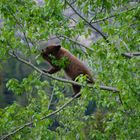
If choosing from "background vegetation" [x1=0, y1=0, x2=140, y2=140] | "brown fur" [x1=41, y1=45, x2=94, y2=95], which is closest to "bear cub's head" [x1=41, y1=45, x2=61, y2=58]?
"brown fur" [x1=41, y1=45, x2=94, y2=95]

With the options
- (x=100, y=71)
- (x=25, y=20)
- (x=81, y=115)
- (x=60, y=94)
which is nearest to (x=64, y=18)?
(x=25, y=20)

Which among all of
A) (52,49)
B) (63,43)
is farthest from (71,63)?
(63,43)

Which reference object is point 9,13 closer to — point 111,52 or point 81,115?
point 111,52

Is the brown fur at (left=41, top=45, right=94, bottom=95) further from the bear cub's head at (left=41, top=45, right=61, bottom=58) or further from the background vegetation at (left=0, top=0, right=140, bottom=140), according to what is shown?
the background vegetation at (left=0, top=0, right=140, bottom=140)

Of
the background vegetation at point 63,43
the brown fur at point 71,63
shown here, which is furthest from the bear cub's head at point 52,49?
the background vegetation at point 63,43

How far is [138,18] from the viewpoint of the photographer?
256 inches

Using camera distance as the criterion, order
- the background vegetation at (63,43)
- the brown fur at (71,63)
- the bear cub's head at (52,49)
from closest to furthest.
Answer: the background vegetation at (63,43), the bear cub's head at (52,49), the brown fur at (71,63)

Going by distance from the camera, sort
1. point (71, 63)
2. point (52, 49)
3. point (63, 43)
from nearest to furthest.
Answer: point (63, 43), point (52, 49), point (71, 63)

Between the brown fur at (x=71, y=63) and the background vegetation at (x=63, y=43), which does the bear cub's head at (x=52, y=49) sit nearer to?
the brown fur at (x=71, y=63)

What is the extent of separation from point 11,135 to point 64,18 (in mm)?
2037

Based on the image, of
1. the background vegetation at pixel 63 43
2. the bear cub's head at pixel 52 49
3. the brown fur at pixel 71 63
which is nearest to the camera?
the background vegetation at pixel 63 43

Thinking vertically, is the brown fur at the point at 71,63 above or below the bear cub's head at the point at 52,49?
below

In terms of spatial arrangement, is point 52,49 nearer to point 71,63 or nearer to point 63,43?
point 71,63

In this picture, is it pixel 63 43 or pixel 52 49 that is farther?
pixel 52 49
